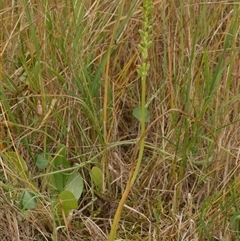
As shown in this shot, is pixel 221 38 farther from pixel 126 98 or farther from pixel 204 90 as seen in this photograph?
pixel 126 98

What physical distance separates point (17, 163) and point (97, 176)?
0.60ft

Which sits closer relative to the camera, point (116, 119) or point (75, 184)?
point (75, 184)

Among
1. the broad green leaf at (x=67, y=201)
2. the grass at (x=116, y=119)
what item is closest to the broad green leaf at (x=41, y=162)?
the grass at (x=116, y=119)

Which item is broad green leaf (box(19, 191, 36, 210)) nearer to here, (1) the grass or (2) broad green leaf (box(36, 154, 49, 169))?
(1) the grass

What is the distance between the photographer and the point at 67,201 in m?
1.36

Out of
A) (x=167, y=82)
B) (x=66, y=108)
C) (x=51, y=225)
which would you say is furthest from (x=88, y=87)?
(x=51, y=225)

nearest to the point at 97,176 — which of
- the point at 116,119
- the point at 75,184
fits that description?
the point at 75,184

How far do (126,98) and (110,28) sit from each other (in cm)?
20

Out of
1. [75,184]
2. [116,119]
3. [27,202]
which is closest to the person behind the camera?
[27,202]

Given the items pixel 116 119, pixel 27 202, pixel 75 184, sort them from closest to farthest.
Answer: pixel 27 202 → pixel 75 184 → pixel 116 119

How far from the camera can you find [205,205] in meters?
1.36

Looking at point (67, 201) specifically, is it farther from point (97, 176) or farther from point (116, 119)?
point (116, 119)

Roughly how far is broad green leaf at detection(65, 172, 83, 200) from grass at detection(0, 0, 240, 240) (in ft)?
0.04

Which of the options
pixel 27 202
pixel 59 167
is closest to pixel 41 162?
pixel 59 167
